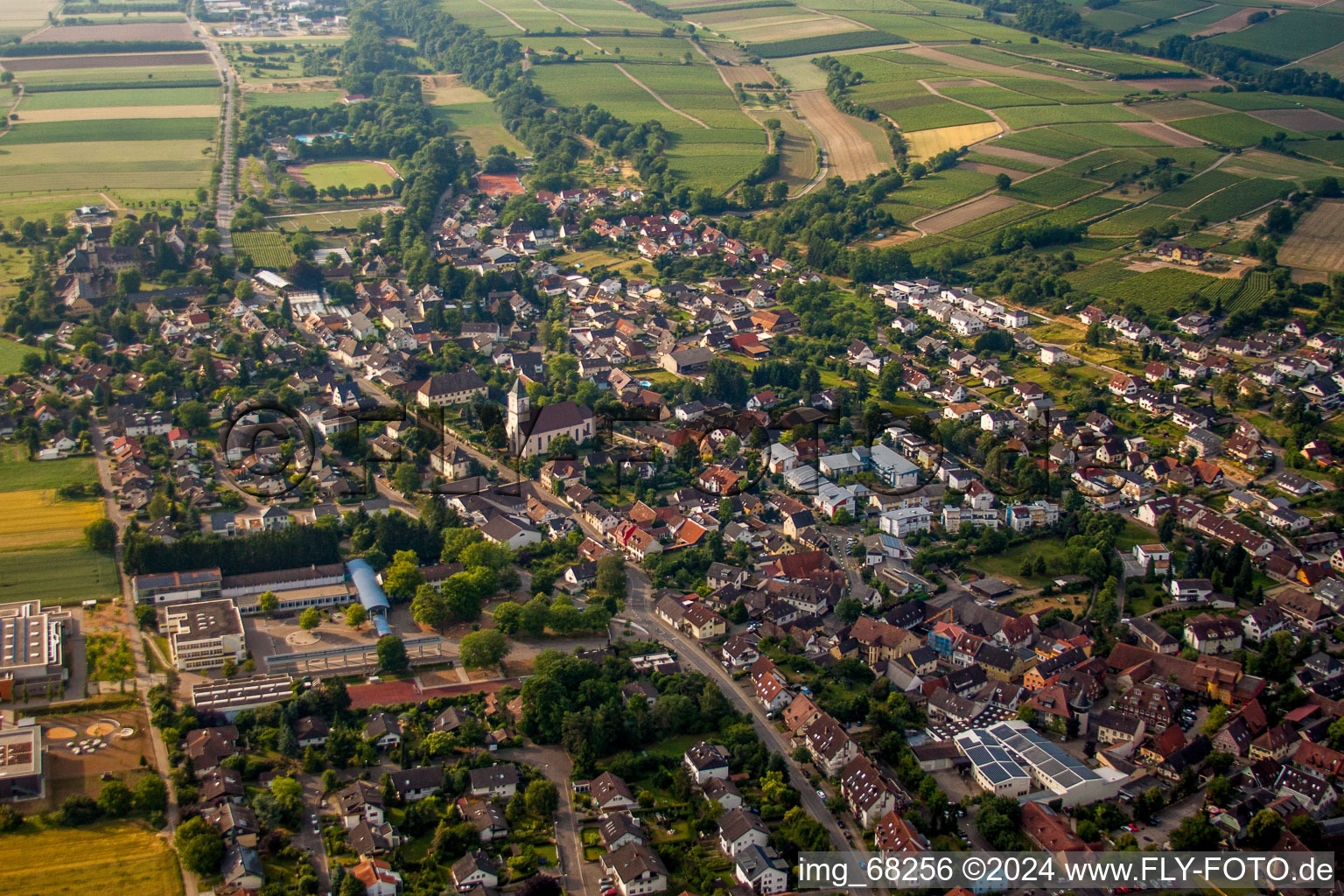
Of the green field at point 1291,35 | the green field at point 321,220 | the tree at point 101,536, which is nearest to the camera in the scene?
the tree at point 101,536

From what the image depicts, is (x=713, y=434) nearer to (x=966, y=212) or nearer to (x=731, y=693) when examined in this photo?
(x=731, y=693)

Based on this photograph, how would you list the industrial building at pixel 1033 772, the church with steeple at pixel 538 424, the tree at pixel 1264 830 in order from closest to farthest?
the tree at pixel 1264 830
the industrial building at pixel 1033 772
the church with steeple at pixel 538 424

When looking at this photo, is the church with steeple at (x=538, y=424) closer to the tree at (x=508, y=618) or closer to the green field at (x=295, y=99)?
the tree at (x=508, y=618)

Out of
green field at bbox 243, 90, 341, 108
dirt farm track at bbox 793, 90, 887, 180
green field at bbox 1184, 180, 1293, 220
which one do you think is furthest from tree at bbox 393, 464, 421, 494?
green field at bbox 243, 90, 341, 108

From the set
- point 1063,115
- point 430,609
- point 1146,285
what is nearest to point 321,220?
point 430,609

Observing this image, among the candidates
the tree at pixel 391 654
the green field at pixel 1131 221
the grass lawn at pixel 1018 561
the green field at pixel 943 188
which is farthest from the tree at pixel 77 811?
the green field at pixel 943 188

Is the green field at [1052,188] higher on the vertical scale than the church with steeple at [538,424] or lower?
higher

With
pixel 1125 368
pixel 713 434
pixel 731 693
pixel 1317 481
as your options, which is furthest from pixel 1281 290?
pixel 731 693
